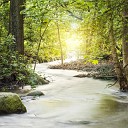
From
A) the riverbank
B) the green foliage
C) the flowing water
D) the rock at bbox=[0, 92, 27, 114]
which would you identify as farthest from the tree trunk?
the rock at bbox=[0, 92, 27, 114]

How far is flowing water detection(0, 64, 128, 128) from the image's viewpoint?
6793mm

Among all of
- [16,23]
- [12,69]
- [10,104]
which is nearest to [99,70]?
[16,23]

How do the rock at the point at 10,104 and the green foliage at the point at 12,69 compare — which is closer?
the rock at the point at 10,104

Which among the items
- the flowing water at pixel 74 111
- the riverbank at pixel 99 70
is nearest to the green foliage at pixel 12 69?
the flowing water at pixel 74 111

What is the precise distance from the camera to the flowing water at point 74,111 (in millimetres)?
6793

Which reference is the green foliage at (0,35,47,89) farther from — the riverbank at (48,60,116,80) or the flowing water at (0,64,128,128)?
the riverbank at (48,60,116,80)

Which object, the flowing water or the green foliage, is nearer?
the flowing water

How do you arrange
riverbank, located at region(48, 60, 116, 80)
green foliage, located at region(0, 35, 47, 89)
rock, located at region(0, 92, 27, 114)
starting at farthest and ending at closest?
riverbank, located at region(48, 60, 116, 80), green foliage, located at region(0, 35, 47, 89), rock, located at region(0, 92, 27, 114)

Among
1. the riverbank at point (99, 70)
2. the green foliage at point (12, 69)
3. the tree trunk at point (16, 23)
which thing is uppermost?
the tree trunk at point (16, 23)

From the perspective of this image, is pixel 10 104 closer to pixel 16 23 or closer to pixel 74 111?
pixel 74 111

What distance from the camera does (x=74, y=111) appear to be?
8.23 meters

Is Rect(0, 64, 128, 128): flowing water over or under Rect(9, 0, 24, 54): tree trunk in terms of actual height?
under

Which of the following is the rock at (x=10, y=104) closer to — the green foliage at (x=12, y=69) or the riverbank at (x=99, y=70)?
the green foliage at (x=12, y=69)

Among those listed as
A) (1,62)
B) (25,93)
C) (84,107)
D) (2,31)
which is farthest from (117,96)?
(2,31)
